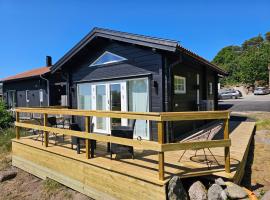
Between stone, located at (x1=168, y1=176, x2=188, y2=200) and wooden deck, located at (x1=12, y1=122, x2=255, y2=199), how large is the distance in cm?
9

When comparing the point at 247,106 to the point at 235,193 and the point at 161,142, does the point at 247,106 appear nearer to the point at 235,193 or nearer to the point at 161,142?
the point at 235,193

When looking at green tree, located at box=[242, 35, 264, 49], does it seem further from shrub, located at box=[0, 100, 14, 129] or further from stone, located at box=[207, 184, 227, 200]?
stone, located at box=[207, 184, 227, 200]

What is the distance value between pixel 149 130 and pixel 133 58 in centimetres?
231

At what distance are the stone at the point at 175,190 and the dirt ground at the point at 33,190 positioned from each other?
84.3 inches

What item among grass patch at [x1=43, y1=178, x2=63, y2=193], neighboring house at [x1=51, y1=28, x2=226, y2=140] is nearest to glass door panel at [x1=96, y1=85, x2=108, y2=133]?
neighboring house at [x1=51, y1=28, x2=226, y2=140]

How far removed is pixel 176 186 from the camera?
3486mm

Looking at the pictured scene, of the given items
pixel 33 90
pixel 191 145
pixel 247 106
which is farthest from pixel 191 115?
pixel 247 106

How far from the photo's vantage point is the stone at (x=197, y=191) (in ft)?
11.6

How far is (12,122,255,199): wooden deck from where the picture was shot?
378 cm

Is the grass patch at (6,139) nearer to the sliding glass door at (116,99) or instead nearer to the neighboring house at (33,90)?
the sliding glass door at (116,99)

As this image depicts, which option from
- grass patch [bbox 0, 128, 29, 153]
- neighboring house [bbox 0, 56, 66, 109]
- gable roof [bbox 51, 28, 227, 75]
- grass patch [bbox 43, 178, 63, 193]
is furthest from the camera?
neighboring house [bbox 0, 56, 66, 109]

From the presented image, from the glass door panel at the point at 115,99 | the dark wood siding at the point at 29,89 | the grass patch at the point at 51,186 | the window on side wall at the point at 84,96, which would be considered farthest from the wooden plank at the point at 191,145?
the dark wood siding at the point at 29,89

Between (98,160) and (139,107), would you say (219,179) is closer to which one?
(98,160)

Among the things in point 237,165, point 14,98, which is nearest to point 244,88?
point 14,98
